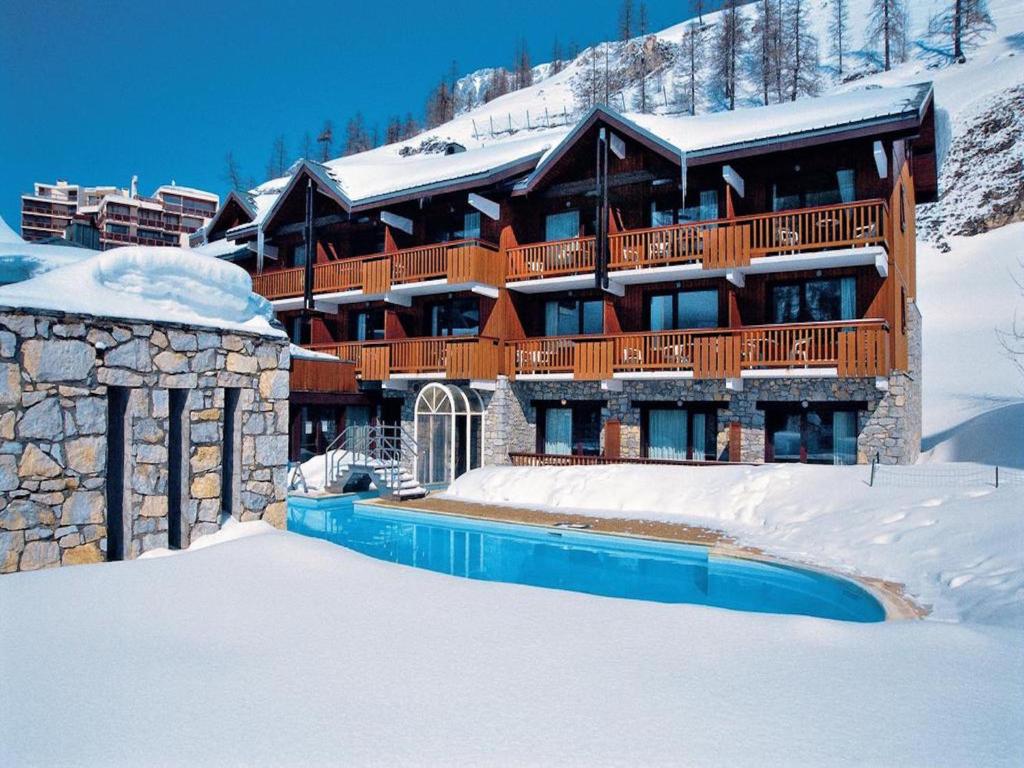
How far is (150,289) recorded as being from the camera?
7.04m

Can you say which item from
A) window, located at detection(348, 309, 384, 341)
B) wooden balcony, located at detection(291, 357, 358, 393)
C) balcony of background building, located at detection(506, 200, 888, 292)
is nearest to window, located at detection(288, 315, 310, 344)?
window, located at detection(348, 309, 384, 341)

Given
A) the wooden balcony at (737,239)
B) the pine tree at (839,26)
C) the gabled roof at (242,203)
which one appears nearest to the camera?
the wooden balcony at (737,239)

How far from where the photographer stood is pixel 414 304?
23.2 m

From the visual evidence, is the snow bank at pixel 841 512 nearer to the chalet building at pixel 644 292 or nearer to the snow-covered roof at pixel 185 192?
the chalet building at pixel 644 292

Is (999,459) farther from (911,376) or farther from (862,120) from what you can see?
(862,120)

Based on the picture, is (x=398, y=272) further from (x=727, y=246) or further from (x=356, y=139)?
(x=356, y=139)

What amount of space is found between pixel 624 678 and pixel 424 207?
2072 centimetres

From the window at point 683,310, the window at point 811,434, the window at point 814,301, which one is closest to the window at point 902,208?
the window at point 814,301

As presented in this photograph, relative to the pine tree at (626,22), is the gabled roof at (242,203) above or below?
below

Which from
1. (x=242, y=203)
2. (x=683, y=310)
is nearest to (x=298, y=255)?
(x=242, y=203)

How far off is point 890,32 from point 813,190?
72.9 metres

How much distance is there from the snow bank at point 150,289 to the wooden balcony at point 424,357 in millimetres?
11979

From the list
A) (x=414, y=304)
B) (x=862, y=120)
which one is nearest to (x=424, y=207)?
(x=414, y=304)

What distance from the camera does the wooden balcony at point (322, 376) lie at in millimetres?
20969
